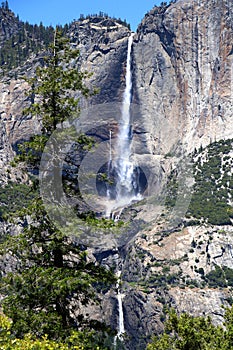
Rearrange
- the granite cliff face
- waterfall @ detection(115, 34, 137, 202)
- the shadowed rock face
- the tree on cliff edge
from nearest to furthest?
1. the tree on cliff edge
2. the granite cliff face
3. waterfall @ detection(115, 34, 137, 202)
4. the shadowed rock face

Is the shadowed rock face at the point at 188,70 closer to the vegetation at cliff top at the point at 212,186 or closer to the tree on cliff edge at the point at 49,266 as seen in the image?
the vegetation at cliff top at the point at 212,186

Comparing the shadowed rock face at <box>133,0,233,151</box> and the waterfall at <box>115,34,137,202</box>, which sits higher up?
the shadowed rock face at <box>133,0,233,151</box>

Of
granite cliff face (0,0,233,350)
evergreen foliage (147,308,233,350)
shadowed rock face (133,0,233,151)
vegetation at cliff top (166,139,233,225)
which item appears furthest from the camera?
shadowed rock face (133,0,233,151)

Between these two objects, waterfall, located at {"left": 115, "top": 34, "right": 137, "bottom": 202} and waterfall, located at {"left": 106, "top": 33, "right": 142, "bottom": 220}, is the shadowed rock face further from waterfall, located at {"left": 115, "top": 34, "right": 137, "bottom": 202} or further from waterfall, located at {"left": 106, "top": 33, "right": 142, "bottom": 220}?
waterfall, located at {"left": 106, "top": 33, "right": 142, "bottom": 220}

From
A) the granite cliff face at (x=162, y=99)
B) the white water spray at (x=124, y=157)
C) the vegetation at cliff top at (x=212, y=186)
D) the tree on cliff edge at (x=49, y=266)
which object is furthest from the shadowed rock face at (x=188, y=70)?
the tree on cliff edge at (x=49, y=266)

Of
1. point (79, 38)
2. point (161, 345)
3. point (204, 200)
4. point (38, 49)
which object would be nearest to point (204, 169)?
point (204, 200)

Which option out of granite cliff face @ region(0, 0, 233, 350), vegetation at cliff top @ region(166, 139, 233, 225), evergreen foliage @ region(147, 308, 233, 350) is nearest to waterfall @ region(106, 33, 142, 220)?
granite cliff face @ region(0, 0, 233, 350)

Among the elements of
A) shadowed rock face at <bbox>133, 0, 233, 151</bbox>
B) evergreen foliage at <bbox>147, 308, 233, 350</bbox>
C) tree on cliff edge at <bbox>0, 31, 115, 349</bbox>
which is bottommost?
evergreen foliage at <bbox>147, 308, 233, 350</bbox>
